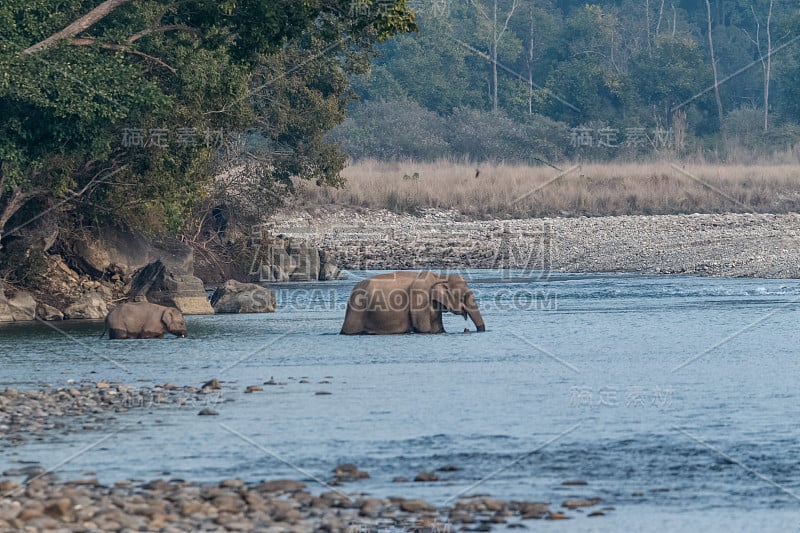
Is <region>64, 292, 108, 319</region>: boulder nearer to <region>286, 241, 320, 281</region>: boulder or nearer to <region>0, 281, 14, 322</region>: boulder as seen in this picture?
<region>0, 281, 14, 322</region>: boulder

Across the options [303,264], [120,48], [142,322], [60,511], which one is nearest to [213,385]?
[142,322]

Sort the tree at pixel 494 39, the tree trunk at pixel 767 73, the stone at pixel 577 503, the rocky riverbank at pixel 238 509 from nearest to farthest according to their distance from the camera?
the rocky riverbank at pixel 238 509 → the stone at pixel 577 503 → the tree trunk at pixel 767 73 → the tree at pixel 494 39

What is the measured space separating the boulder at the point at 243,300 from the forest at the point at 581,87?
44186mm

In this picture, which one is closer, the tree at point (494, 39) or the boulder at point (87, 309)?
the boulder at point (87, 309)

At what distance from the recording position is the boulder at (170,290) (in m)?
32.8

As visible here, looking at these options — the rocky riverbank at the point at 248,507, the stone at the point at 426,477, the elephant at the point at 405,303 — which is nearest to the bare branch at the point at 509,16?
the elephant at the point at 405,303

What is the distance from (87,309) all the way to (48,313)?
878 millimetres

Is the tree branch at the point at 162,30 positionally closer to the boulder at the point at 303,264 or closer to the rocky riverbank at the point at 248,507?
the rocky riverbank at the point at 248,507

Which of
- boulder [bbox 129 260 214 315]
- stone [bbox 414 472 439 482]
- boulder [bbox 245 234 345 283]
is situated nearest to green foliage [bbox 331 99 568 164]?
boulder [bbox 245 234 345 283]

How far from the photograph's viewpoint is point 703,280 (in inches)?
1602

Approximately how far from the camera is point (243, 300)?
33469 mm

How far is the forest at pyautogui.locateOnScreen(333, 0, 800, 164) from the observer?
79.0 meters

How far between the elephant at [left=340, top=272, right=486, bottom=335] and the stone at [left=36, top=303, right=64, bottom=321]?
7111 millimetres

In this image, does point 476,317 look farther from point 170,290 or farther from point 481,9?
point 481,9
